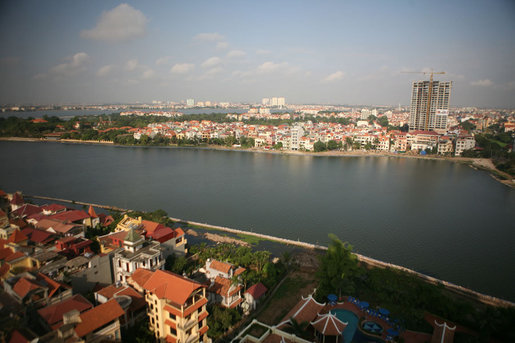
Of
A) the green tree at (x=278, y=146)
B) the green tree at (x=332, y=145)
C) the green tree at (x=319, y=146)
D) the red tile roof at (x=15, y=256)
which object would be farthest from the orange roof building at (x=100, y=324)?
the green tree at (x=332, y=145)

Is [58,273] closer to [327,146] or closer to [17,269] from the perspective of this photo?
[17,269]

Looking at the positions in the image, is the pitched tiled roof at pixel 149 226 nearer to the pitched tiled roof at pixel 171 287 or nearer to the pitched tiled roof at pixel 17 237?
the pitched tiled roof at pixel 17 237

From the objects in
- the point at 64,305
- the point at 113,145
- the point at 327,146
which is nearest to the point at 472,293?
the point at 64,305

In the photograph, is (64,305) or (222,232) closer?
(64,305)

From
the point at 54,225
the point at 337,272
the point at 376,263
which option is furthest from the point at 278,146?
the point at 337,272

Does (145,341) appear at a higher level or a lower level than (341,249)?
lower

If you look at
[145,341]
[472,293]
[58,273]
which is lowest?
[472,293]

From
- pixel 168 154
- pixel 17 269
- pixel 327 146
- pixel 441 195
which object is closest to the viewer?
pixel 17 269

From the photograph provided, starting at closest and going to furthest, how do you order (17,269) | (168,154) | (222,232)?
(17,269)
(222,232)
(168,154)

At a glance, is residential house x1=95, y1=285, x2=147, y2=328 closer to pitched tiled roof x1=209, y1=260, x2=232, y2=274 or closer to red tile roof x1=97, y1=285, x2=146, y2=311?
red tile roof x1=97, y1=285, x2=146, y2=311
